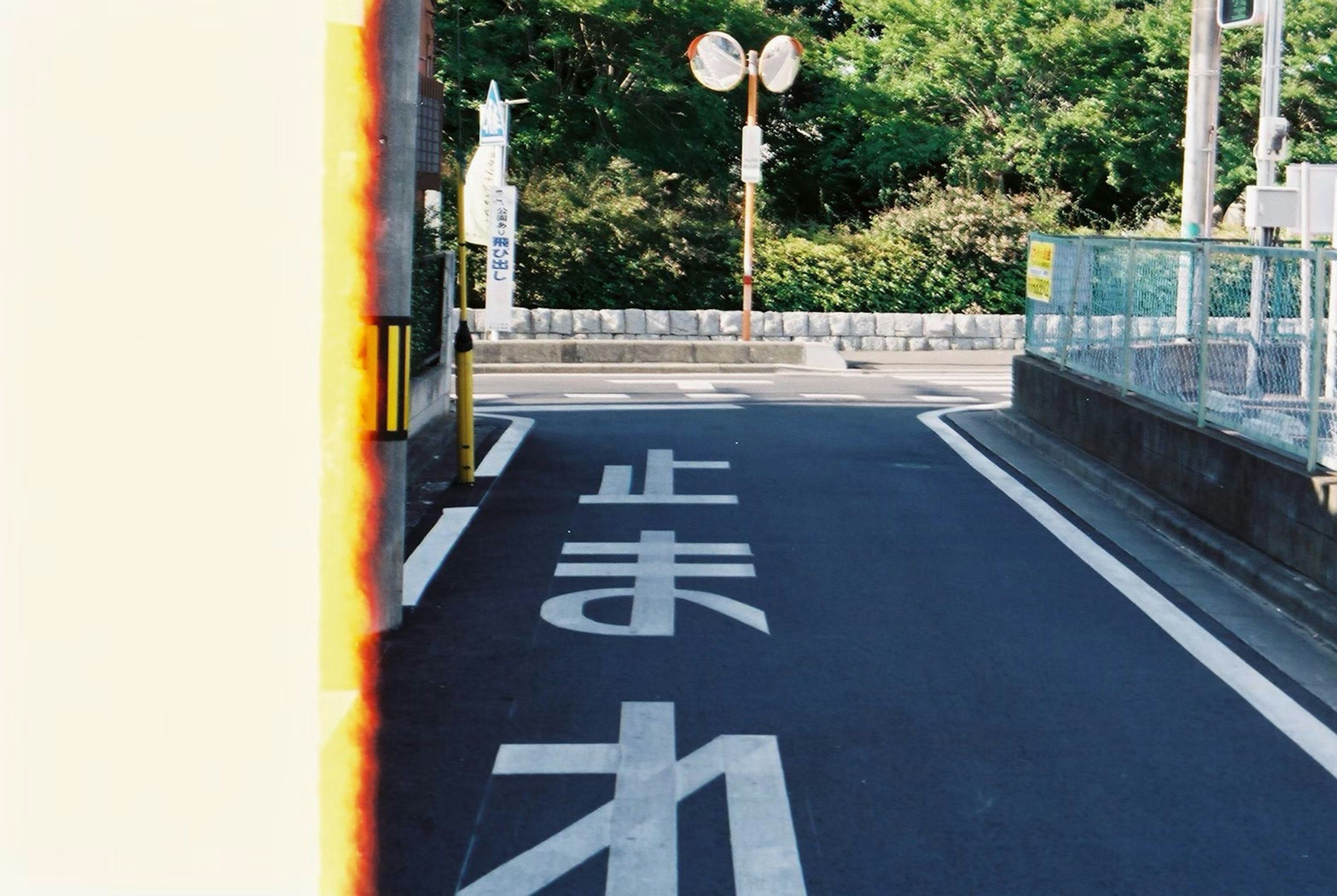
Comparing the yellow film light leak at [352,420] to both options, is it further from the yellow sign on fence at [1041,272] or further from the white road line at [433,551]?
the yellow sign on fence at [1041,272]

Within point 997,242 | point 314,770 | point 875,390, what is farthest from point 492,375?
point 314,770

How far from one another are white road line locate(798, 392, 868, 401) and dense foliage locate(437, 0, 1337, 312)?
410 inches

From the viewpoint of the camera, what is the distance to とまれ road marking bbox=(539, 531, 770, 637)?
315 inches

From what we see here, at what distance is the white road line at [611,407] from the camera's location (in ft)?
60.1

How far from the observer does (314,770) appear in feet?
19.2

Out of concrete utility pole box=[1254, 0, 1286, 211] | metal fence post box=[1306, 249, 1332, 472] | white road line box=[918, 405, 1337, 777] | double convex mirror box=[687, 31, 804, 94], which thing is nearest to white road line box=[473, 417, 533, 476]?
white road line box=[918, 405, 1337, 777]

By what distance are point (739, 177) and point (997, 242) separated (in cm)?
837

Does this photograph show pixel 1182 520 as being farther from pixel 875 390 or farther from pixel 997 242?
pixel 997 242

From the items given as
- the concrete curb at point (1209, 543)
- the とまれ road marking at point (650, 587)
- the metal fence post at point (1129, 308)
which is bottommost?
the とまれ road marking at point (650, 587)

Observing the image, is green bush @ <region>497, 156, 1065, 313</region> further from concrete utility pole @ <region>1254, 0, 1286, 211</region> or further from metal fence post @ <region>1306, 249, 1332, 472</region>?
metal fence post @ <region>1306, 249, 1332, 472</region>

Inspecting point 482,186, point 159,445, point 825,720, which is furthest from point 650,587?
point 482,186

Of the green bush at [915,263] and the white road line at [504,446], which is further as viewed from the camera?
the green bush at [915,263]

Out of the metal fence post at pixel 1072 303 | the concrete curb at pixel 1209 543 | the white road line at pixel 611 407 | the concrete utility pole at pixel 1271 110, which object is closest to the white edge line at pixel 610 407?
the white road line at pixel 611 407

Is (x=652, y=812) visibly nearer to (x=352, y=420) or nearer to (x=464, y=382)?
(x=352, y=420)
